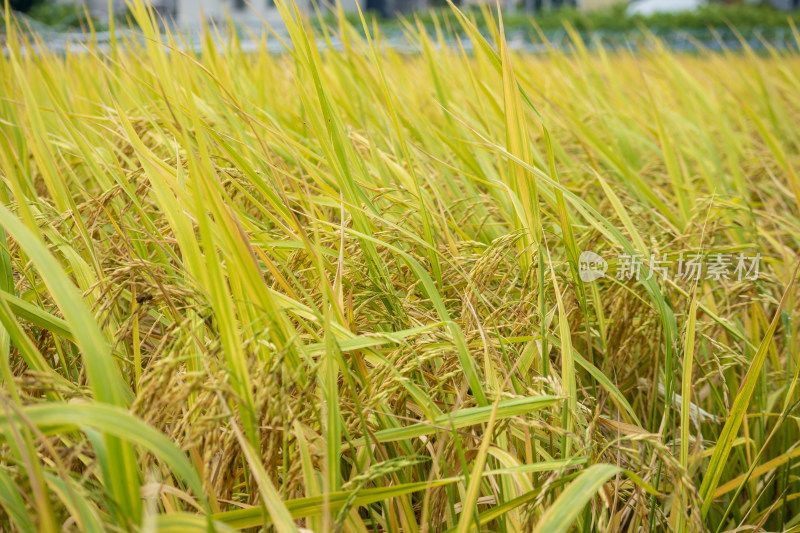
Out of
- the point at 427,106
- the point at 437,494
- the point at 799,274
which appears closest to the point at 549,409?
the point at 437,494

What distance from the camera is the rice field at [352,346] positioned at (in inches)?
21.2

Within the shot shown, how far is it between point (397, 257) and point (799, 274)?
896 mm

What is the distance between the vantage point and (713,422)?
3.56ft

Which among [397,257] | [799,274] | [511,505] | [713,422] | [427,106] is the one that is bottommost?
[713,422]

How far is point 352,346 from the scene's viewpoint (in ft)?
2.09

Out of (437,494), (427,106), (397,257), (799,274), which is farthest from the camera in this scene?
(427,106)

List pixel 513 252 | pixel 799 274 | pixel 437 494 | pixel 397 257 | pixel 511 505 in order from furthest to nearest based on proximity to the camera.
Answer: pixel 799 274 → pixel 513 252 → pixel 397 257 → pixel 437 494 → pixel 511 505

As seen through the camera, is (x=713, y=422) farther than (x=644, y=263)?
Yes

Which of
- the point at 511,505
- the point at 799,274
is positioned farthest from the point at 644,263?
the point at 799,274

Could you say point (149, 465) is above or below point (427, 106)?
below

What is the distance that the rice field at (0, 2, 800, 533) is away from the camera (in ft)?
1.77

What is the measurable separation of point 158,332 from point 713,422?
0.88 metres

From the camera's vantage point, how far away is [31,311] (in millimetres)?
708

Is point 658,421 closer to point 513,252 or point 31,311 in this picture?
point 513,252
